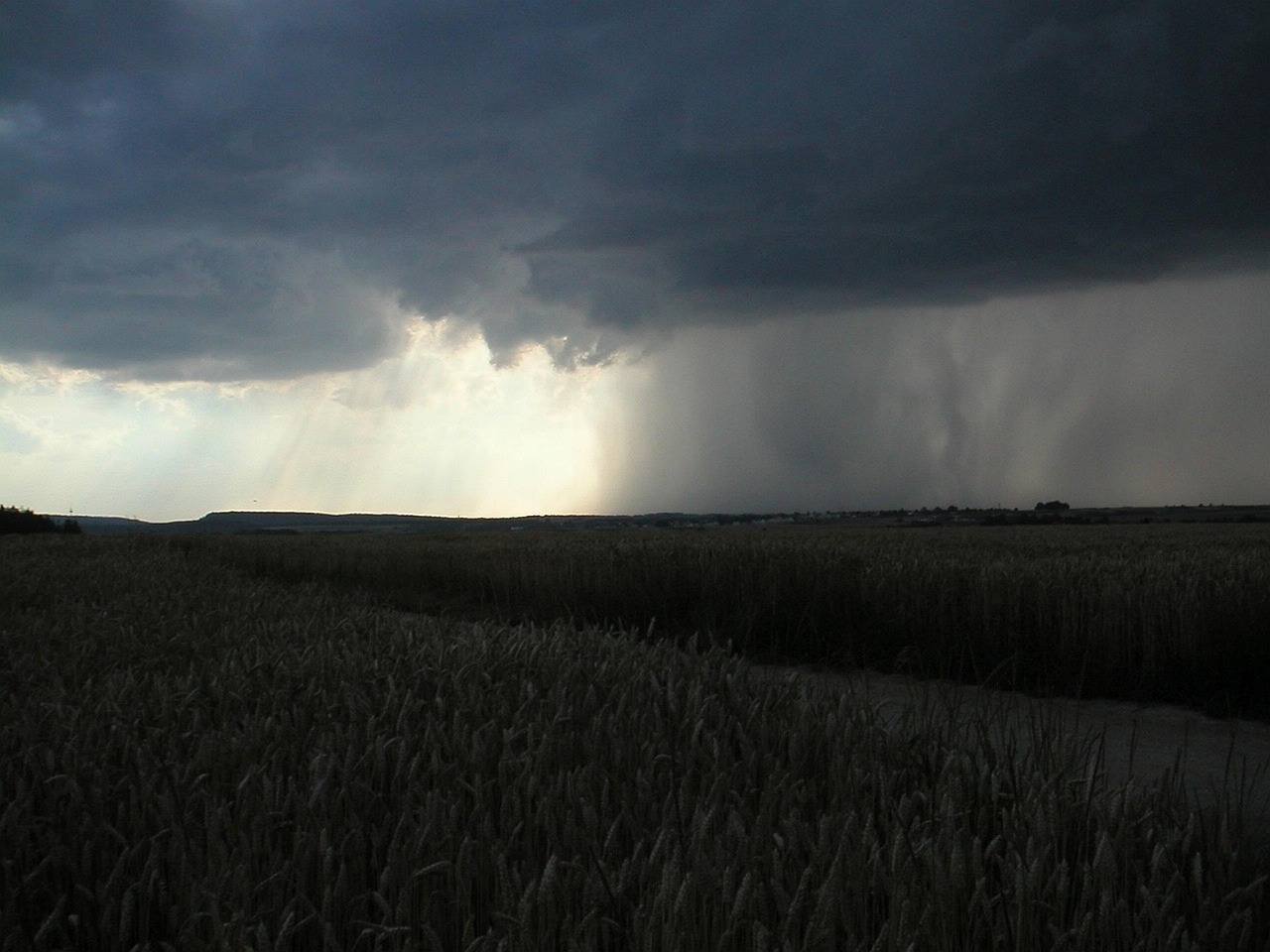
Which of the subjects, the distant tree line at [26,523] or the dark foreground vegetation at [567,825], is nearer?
the dark foreground vegetation at [567,825]

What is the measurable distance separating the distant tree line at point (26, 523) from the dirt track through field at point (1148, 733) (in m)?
60.2

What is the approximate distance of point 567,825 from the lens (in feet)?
6.75

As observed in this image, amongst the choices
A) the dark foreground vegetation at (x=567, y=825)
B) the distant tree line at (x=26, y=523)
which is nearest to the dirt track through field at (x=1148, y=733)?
the dark foreground vegetation at (x=567, y=825)

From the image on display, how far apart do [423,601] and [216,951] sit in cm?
1213

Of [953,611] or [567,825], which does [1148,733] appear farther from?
[567,825]

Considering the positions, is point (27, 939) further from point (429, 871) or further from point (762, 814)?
point (762, 814)

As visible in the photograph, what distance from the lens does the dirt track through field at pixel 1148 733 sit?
13.0ft

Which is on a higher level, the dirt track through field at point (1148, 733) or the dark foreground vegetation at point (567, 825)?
the dark foreground vegetation at point (567, 825)

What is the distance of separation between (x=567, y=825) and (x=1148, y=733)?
5.28 m

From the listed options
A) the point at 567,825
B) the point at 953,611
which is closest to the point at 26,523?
the point at 953,611

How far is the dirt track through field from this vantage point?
3.97m

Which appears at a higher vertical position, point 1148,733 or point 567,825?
point 567,825

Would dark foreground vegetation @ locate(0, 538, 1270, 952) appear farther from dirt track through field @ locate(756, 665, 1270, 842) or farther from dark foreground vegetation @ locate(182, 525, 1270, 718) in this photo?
dark foreground vegetation @ locate(182, 525, 1270, 718)

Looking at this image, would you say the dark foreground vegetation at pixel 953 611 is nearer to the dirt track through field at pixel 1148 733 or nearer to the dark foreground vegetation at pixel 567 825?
the dirt track through field at pixel 1148 733
